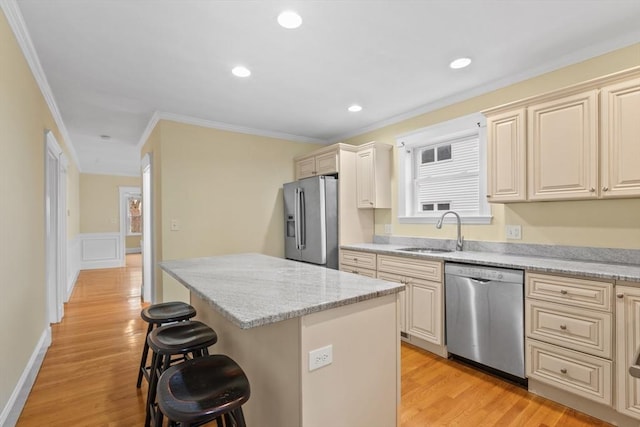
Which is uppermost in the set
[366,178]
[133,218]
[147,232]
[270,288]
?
[366,178]

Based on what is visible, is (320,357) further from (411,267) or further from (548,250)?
(548,250)

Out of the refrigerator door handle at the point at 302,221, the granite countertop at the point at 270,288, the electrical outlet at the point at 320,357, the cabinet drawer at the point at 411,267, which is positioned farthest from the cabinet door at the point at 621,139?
the refrigerator door handle at the point at 302,221

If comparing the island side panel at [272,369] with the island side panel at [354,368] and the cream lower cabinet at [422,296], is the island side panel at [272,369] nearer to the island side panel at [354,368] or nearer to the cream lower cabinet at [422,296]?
the island side panel at [354,368]

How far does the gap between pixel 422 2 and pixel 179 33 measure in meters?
1.59

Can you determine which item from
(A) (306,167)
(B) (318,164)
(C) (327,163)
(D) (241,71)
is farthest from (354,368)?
(A) (306,167)

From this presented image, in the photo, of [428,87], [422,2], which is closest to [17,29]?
[422,2]

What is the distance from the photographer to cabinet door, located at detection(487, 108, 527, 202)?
249 cm

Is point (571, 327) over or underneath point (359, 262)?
underneath

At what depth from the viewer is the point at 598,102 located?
211 centimetres

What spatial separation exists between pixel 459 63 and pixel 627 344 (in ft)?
7.34

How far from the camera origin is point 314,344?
1.28 metres

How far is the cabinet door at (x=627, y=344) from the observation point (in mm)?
1748

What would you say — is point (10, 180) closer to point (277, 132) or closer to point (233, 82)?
point (233, 82)

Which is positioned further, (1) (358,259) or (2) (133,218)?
(2) (133,218)
